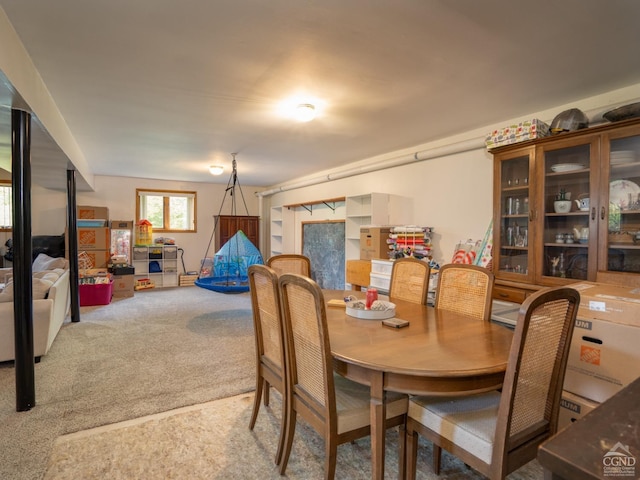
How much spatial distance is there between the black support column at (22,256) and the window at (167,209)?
17.5ft

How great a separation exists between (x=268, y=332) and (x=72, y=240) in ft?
12.0

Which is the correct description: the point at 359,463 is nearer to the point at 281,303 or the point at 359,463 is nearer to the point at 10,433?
the point at 281,303

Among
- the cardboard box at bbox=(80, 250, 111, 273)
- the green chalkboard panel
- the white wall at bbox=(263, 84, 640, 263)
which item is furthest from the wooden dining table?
the cardboard box at bbox=(80, 250, 111, 273)

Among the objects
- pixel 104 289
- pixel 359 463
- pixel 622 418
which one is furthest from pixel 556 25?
pixel 104 289

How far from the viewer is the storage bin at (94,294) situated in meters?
5.37

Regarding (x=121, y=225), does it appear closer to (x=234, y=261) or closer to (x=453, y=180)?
(x=234, y=261)

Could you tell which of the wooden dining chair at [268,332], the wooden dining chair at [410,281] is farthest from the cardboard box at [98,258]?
the wooden dining chair at [410,281]

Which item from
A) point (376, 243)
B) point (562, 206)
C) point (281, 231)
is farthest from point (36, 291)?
point (281, 231)

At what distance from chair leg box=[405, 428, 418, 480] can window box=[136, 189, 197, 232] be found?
709 centimetres

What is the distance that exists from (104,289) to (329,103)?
460 cm

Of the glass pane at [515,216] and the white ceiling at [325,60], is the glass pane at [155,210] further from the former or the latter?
the glass pane at [515,216]

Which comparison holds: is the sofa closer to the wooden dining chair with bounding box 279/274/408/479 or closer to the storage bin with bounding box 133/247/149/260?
the wooden dining chair with bounding box 279/274/408/479

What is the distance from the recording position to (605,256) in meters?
2.44

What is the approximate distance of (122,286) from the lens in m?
6.16
